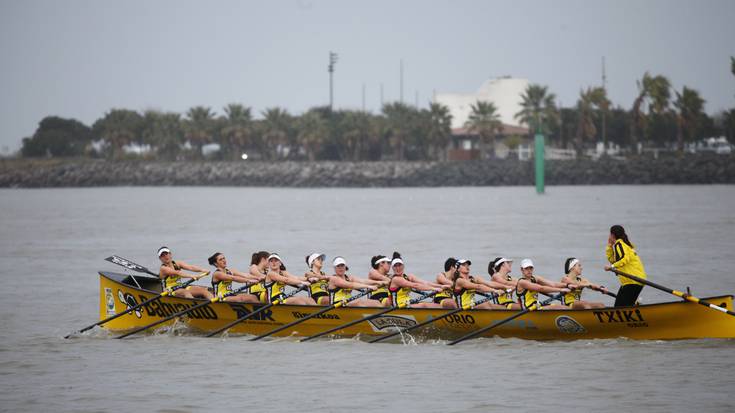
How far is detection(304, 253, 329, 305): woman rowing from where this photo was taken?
72.6 ft

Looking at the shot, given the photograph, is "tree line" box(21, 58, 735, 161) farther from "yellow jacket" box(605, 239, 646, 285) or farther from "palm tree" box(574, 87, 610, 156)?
"yellow jacket" box(605, 239, 646, 285)

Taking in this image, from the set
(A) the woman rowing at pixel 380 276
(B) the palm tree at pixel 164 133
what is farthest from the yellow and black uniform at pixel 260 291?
(B) the palm tree at pixel 164 133

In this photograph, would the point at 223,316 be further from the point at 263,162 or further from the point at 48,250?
the point at 263,162

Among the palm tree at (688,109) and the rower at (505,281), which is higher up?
the palm tree at (688,109)

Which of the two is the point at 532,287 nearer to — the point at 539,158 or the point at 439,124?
the point at 539,158

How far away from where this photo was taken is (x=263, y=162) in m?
128

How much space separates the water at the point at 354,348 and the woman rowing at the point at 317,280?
94 cm

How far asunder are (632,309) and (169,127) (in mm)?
115027

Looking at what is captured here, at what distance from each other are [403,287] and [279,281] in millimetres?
2406

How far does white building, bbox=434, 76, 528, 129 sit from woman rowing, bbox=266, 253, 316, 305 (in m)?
113

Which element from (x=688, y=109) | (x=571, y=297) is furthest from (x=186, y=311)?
(x=688, y=109)

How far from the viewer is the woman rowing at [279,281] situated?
2208 cm

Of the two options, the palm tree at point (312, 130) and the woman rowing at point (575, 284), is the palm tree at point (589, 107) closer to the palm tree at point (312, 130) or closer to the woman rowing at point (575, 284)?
the palm tree at point (312, 130)

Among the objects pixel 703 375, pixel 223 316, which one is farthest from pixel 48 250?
pixel 703 375
